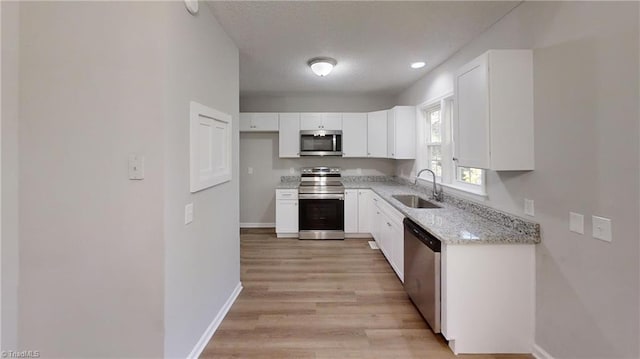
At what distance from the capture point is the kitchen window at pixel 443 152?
9.72 ft

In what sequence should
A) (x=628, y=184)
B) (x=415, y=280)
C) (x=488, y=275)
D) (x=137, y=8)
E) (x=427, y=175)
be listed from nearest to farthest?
(x=628, y=184) → (x=137, y=8) → (x=488, y=275) → (x=415, y=280) → (x=427, y=175)

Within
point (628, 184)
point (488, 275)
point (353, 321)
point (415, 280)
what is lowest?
point (353, 321)

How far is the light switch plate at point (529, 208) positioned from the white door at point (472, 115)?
0.38 meters

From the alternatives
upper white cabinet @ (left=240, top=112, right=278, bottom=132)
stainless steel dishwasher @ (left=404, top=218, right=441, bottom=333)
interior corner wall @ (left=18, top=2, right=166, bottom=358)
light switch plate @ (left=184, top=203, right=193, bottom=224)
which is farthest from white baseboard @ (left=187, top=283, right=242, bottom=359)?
upper white cabinet @ (left=240, top=112, right=278, bottom=132)

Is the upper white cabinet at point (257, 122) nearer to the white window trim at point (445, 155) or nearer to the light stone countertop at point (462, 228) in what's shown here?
the white window trim at point (445, 155)

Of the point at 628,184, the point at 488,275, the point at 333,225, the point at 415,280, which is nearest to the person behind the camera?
the point at 628,184

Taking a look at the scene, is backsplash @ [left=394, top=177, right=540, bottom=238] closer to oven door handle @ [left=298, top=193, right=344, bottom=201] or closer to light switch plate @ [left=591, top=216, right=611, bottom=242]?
light switch plate @ [left=591, top=216, right=611, bottom=242]

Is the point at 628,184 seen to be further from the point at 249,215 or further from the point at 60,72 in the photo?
the point at 249,215

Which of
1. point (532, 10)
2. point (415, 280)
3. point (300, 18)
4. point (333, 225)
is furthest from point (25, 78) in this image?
point (333, 225)

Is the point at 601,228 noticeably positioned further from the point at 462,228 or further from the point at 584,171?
the point at 462,228

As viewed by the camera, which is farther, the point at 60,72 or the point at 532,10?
the point at 532,10

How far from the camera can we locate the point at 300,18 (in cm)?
235

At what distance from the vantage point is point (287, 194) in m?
4.86

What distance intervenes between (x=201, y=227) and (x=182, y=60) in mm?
1126
